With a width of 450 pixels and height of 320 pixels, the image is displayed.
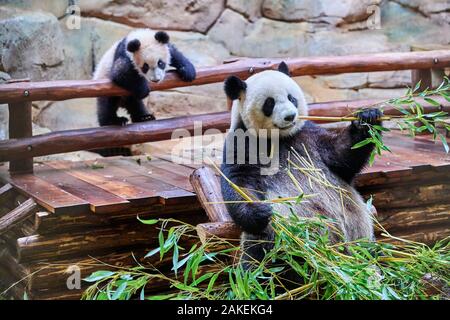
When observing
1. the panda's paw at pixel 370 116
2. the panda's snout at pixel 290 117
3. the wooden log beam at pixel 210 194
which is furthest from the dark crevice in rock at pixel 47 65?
the panda's paw at pixel 370 116

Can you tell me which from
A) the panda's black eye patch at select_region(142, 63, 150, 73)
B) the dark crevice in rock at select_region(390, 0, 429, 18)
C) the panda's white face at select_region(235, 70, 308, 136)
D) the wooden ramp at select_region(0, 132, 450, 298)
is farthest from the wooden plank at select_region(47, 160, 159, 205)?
the dark crevice in rock at select_region(390, 0, 429, 18)

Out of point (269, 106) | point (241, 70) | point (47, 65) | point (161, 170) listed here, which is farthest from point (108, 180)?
point (47, 65)

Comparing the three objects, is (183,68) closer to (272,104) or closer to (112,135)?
(112,135)

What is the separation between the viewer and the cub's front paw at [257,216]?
3072mm

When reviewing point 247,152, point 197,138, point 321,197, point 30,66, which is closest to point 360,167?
point 321,197

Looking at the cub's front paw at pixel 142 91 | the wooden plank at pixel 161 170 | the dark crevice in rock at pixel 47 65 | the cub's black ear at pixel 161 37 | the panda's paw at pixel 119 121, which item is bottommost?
the wooden plank at pixel 161 170

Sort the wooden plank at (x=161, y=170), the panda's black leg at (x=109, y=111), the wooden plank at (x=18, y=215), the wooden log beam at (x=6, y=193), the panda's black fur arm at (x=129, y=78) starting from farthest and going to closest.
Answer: the panda's black leg at (x=109, y=111)
the panda's black fur arm at (x=129, y=78)
the wooden plank at (x=161, y=170)
the wooden log beam at (x=6, y=193)
the wooden plank at (x=18, y=215)

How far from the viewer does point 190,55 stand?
8203 millimetres

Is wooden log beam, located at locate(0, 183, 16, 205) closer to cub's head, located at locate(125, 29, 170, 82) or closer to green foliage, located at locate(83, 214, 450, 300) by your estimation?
cub's head, located at locate(125, 29, 170, 82)

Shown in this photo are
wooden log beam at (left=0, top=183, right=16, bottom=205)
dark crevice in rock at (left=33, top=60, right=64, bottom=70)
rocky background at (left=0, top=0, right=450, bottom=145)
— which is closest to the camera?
wooden log beam at (left=0, top=183, right=16, bottom=205)

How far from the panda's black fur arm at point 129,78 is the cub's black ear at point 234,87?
1.79m

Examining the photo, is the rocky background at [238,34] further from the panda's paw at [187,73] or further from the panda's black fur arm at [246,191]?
the panda's black fur arm at [246,191]

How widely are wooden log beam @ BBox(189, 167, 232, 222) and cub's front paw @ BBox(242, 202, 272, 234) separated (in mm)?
258

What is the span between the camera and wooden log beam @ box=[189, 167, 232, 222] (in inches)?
136
